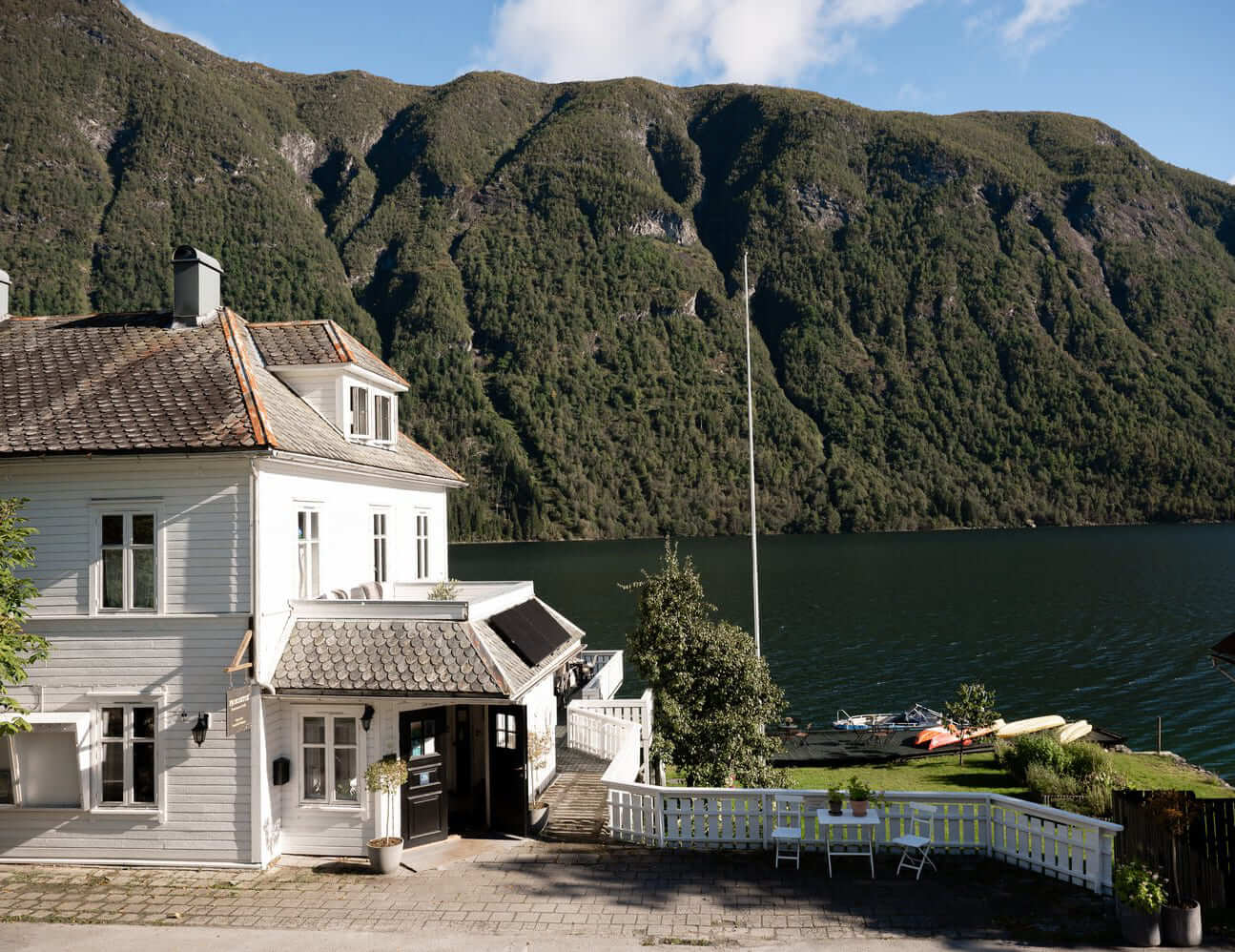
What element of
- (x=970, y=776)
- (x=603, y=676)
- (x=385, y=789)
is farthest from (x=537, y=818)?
(x=970, y=776)

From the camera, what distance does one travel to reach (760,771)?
1992 cm

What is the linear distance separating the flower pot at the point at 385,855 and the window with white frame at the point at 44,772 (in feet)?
15.6

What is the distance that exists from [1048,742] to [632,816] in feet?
57.1

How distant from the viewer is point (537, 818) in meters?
15.9

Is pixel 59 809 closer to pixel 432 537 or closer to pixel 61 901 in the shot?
pixel 61 901

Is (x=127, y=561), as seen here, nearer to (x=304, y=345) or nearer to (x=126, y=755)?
(x=126, y=755)

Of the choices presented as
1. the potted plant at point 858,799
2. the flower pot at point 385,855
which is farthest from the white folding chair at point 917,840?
the flower pot at point 385,855

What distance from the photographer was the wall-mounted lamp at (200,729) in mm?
14023

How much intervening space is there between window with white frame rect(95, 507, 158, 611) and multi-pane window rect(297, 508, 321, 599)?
7.21ft

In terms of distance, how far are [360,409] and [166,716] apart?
7.31 meters

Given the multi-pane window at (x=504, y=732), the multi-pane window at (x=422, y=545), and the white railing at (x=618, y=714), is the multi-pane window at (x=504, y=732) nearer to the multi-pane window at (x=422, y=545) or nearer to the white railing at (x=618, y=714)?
the white railing at (x=618, y=714)

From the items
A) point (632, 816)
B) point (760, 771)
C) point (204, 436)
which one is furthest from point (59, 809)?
point (760, 771)

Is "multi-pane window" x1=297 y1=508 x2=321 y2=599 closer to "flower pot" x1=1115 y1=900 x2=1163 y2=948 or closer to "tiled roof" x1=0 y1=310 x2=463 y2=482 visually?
"tiled roof" x1=0 y1=310 x2=463 y2=482

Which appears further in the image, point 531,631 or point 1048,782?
point 1048,782
